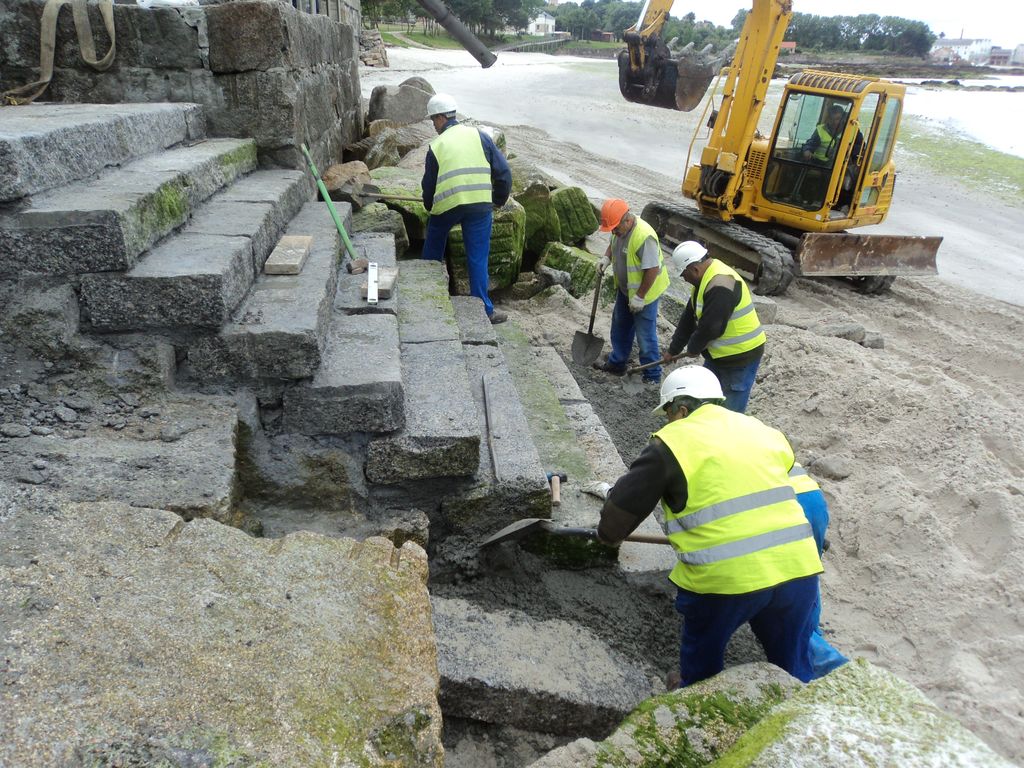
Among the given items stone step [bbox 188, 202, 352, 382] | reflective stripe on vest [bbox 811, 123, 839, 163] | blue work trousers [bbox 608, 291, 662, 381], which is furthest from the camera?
reflective stripe on vest [bbox 811, 123, 839, 163]

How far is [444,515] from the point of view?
3.54 meters

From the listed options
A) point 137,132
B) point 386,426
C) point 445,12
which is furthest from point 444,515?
point 445,12

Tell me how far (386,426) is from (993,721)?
3062 millimetres

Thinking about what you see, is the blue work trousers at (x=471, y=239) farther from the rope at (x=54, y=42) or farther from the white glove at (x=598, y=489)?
the rope at (x=54, y=42)

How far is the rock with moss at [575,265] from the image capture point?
778 centimetres

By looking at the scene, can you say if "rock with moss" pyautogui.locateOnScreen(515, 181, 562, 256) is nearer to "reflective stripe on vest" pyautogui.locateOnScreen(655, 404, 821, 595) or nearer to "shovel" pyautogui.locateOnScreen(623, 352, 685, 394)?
"shovel" pyautogui.locateOnScreen(623, 352, 685, 394)

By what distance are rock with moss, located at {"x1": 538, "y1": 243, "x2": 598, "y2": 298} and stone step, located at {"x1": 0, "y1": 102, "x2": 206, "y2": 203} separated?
4234 mm

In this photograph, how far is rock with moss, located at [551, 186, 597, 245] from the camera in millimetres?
8664

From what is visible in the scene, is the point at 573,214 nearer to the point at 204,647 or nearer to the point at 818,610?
the point at 818,610

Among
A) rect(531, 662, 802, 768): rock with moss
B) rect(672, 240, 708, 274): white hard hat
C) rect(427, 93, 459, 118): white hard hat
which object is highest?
rect(427, 93, 459, 118): white hard hat

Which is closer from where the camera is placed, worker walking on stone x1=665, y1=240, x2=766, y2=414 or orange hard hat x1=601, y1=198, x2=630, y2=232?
worker walking on stone x1=665, y1=240, x2=766, y2=414

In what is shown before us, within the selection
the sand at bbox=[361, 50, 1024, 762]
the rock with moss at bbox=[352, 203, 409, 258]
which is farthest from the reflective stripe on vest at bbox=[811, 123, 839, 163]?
the rock with moss at bbox=[352, 203, 409, 258]

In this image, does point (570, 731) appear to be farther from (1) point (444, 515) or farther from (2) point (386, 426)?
(2) point (386, 426)

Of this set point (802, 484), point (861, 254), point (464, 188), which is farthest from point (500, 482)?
point (861, 254)
